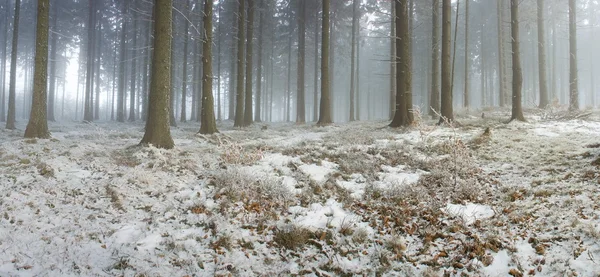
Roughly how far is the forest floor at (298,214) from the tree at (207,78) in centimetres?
471

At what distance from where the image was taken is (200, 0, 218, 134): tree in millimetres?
11344

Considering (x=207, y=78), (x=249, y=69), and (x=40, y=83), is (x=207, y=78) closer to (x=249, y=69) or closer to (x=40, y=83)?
(x=40, y=83)

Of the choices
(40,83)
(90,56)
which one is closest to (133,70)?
(90,56)

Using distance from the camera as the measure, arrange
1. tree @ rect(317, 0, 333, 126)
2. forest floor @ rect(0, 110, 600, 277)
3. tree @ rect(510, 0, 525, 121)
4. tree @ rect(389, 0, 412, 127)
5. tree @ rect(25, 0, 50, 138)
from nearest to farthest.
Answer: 1. forest floor @ rect(0, 110, 600, 277)
2. tree @ rect(25, 0, 50, 138)
3. tree @ rect(389, 0, 412, 127)
4. tree @ rect(510, 0, 525, 121)
5. tree @ rect(317, 0, 333, 126)

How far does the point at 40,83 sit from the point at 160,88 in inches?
207

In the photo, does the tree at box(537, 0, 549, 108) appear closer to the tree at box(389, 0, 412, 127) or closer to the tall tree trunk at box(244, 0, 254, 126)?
the tree at box(389, 0, 412, 127)

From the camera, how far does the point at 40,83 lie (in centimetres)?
989

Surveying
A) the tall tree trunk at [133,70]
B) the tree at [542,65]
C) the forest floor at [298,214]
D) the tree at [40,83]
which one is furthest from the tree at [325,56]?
the tall tree trunk at [133,70]

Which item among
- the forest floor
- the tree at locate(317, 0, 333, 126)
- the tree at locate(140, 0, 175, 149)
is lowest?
the forest floor

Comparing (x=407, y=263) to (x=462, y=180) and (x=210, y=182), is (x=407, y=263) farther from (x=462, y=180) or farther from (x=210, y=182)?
(x=210, y=182)

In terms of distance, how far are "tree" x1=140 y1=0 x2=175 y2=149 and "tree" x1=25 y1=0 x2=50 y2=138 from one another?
4779mm

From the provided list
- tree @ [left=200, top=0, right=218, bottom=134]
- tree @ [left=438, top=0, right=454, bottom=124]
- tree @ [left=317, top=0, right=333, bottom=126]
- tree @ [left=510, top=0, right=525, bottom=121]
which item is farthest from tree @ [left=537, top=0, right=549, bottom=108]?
tree @ [left=200, top=0, right=218, bottom=134]

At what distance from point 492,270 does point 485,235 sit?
0.67 m

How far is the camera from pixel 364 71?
4938 centimetres
